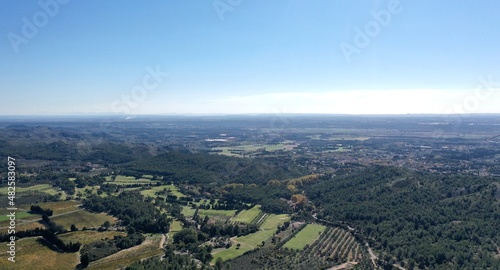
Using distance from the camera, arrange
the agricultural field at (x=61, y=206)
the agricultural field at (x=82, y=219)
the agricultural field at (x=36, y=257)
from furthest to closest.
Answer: the agricultural field at (x=61, y=206) < the agricultural field at (x=82, y=219) < the agricultural field at (x=36, y=257)

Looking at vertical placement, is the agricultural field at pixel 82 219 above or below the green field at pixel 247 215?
above

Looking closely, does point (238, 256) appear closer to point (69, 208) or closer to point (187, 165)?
point (69, 208)

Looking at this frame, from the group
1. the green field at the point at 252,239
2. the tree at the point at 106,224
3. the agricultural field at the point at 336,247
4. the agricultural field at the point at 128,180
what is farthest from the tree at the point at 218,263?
the agricultural field at the point at 128,180

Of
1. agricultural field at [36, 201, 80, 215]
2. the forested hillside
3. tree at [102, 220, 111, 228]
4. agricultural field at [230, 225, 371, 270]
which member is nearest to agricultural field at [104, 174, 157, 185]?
agricultural field at [36, 201, 80, 215]

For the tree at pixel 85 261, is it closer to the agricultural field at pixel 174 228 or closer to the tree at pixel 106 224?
the agricultural field at pixel 174 228

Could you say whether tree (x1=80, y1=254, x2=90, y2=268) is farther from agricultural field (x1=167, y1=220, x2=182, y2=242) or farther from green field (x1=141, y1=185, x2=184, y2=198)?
green field (x1=141, y1=185, x2=184, y2=198)

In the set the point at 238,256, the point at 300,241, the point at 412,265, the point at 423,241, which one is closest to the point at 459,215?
the point at 423,241

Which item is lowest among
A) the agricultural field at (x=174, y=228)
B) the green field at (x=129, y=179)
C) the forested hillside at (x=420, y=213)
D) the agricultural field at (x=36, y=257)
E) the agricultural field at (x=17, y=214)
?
the green field at (x=129, y=179)
